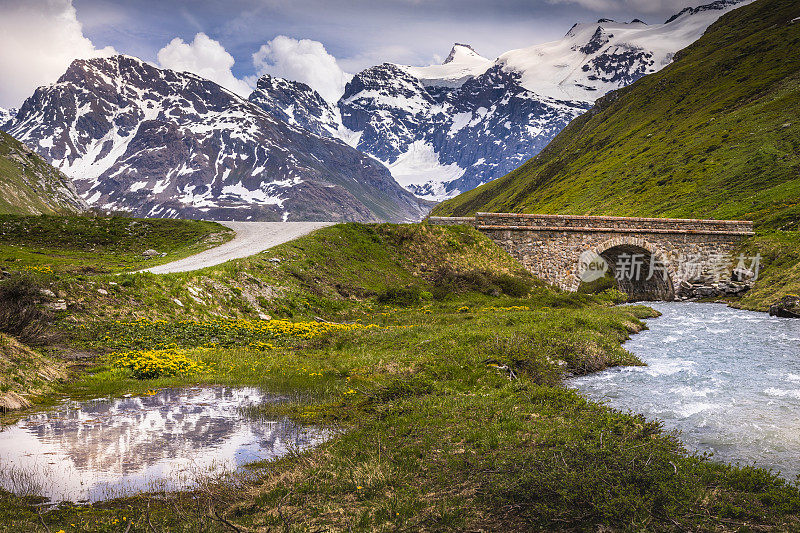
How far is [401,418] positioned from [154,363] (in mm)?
10012

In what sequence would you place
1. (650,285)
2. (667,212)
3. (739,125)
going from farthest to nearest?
(739,125) < (667,212) < (650,285)

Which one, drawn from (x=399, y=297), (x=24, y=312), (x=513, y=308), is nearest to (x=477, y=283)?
(x=513, y=308)

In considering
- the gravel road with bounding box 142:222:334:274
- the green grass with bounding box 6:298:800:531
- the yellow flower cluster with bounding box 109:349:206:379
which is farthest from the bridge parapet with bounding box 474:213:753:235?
the yellow flower cluster with bounding box 109:349:206:379

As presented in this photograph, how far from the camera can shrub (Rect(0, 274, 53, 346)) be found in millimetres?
18562

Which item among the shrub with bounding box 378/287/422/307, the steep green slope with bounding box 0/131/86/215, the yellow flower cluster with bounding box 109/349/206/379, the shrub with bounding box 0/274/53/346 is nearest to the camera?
the yellow flower cluster with bounding box 109/349/206/379

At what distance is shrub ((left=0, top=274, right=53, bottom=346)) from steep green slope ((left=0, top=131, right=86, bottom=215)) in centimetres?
15145

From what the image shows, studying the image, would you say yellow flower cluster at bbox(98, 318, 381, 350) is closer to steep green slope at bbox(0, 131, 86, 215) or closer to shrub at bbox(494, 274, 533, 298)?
shrub at bbox(494, 274, 533, 298)

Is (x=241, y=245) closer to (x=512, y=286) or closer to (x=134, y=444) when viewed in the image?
(x=512, y=286)

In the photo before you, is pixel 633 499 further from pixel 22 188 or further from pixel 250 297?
pixel 22 188

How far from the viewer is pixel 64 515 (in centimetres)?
851

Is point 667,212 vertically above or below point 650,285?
above

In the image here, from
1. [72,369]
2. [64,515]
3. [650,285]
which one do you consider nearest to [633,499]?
[64,515]

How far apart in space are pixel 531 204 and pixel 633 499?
Answer: 6092 inches

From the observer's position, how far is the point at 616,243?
55.0 m
